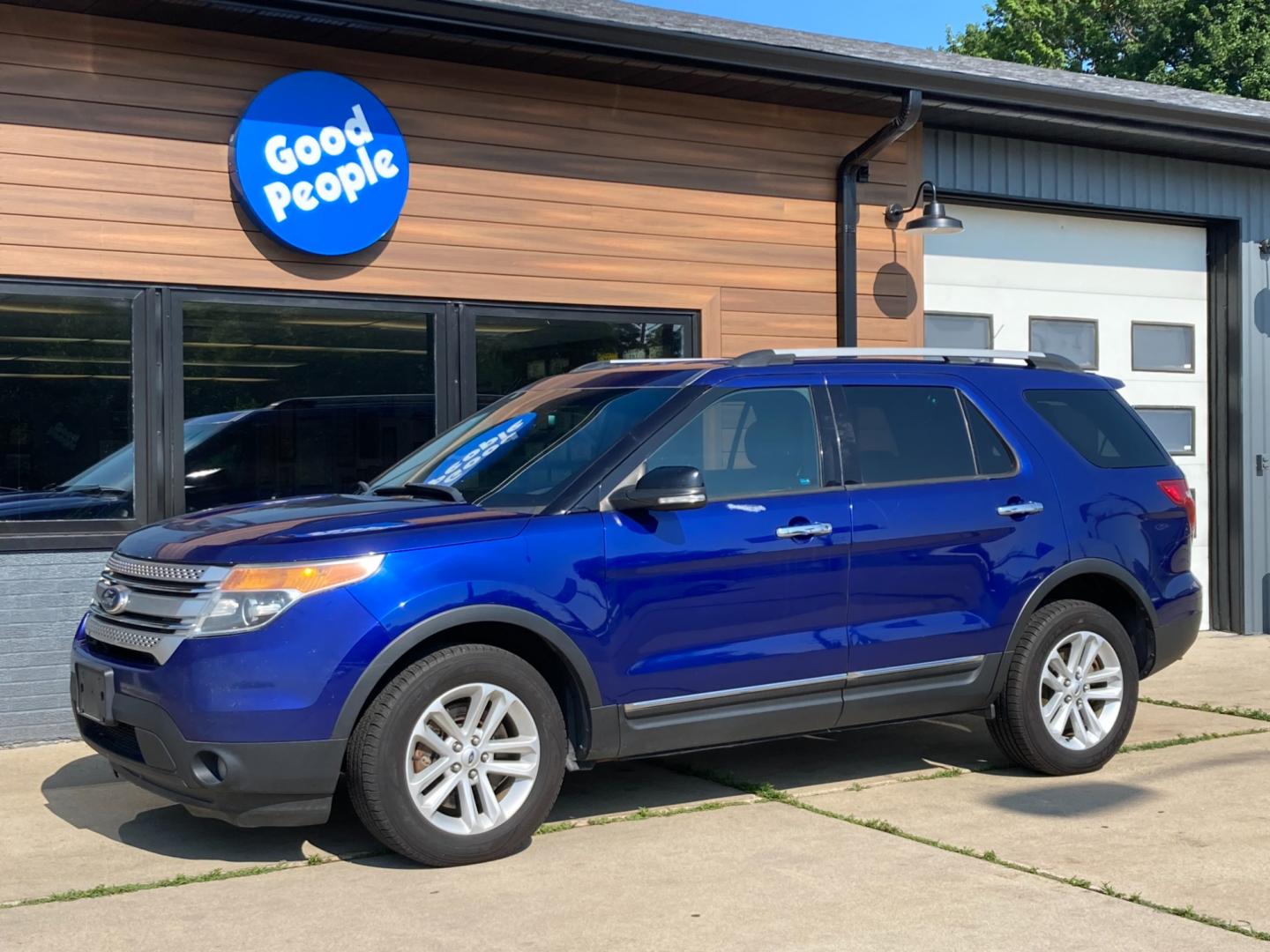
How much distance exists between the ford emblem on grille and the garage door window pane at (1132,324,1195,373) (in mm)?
9012

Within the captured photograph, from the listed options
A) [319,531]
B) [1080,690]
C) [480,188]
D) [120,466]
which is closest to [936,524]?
[1080,690]

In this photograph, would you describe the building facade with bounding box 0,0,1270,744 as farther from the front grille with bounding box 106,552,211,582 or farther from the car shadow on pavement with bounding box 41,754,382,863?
the front grille with bounding box 106,552,211,582

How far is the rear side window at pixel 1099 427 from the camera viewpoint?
706cm

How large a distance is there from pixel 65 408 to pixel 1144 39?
101ft

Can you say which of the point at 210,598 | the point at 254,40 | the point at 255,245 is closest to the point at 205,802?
the point at 210,598

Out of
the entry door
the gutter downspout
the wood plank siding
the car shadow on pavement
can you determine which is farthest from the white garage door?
the car shadow on pavement

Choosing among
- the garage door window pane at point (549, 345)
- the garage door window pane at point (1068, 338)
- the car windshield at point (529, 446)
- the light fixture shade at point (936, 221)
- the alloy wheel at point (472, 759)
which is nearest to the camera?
the alloy wheel at point (472, 759)

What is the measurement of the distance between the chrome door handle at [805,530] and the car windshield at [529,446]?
0.72 m

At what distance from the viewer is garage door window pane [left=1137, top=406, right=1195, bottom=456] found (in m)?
12.3

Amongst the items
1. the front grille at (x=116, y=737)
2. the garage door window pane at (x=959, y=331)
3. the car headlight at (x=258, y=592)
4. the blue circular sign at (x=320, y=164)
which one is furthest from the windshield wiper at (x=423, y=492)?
the garage door window pane at (x=959, y=331)

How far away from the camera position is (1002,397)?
22.7 ft

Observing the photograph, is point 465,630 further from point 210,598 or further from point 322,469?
point 322,469

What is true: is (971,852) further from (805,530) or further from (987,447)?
(987,447)

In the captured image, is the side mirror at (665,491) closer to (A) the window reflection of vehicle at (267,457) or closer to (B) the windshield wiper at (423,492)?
(B) the windshield wiper at (423,492)
